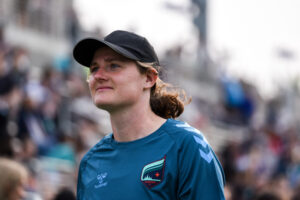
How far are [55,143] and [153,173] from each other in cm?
716

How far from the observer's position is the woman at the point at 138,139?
300 cm

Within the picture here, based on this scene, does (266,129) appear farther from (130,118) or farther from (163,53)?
(130,118)

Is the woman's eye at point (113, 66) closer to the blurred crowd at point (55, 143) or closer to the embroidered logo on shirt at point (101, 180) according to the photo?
the embroidered logo on shirt at point (101, 180)

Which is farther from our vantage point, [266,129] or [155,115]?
[266,129]

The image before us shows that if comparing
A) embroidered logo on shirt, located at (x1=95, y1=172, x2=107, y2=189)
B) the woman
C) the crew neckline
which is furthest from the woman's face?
embroidered logo on shirt, located at (x1=95, y1=172, x2=107, y2=189)

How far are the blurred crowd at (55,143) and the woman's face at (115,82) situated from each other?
1.35 meters

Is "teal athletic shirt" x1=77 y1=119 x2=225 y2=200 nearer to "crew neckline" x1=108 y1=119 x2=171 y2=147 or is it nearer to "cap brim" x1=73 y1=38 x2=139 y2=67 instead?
"crew neckline" x1=108 y1=119 x2=171 y2=147

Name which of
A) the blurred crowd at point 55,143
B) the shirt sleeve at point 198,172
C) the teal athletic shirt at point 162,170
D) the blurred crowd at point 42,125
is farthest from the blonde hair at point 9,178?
the blurred crowd at point 42,125

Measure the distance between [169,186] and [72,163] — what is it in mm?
6796

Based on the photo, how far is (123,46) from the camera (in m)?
3.23

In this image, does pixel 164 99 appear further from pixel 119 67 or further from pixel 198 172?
pixel 198 172

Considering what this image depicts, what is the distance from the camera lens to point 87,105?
13914 millimetres

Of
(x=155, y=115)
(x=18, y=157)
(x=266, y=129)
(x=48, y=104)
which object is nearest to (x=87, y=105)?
(x=48, y=104)

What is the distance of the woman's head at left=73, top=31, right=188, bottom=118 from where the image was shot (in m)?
3.23
